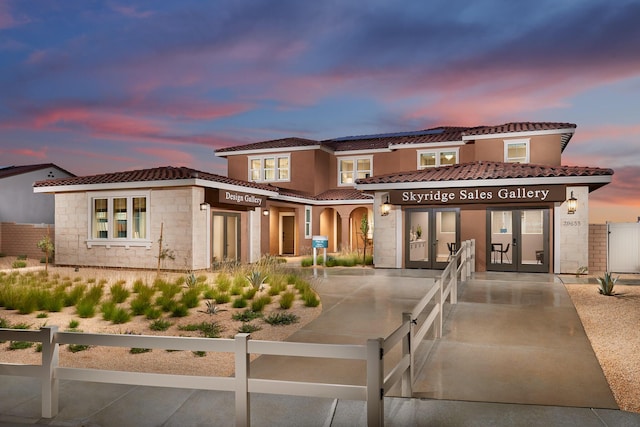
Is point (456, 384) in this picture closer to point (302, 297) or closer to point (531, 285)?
point (302, 297)

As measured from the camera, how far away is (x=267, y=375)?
5.89m

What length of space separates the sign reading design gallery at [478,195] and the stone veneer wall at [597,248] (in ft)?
9.16

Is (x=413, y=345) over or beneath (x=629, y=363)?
over

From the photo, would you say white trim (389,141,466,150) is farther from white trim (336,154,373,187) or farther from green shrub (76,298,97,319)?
green shrub (76,298,97,319)

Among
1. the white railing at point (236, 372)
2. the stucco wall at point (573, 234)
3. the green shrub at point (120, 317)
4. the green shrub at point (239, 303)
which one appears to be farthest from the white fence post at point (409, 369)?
the stucco wall at point (573, 234)

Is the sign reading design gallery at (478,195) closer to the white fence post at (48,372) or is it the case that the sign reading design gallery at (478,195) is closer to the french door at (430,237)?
the french door at (430,237)

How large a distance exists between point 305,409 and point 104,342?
2068 millimetres

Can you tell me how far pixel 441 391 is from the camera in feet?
17.2

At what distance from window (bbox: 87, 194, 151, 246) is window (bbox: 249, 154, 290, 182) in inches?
404

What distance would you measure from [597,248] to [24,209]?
31580 millimetres

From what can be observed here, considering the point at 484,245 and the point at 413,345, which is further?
the point at 484,245

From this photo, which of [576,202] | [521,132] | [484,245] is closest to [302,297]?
[484,245]

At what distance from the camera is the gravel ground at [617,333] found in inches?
215

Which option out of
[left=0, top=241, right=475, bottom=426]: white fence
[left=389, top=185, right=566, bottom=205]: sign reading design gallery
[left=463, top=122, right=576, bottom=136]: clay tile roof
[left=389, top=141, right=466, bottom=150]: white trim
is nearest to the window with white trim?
[left=389, top=141, right=466, bottom=150]: white trim
